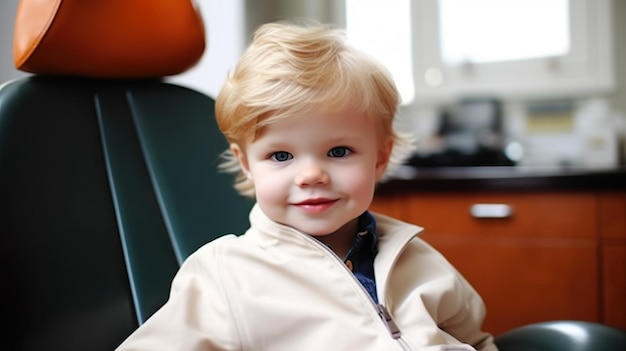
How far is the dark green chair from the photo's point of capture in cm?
87

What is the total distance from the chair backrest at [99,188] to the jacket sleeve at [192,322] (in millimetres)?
144

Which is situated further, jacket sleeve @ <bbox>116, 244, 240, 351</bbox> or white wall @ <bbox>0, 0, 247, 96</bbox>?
white wall @ <bbox>0, 0, 247, 96</bbox>

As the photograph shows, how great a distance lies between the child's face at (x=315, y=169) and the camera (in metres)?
0.77

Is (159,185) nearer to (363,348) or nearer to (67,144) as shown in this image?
(67,144)

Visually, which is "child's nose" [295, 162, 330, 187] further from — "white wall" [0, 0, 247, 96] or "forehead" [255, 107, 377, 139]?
"white wall" [0, 0, 247, 96]

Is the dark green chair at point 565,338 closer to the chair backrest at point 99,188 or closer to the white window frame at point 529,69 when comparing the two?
the chair backrest at point 99,188

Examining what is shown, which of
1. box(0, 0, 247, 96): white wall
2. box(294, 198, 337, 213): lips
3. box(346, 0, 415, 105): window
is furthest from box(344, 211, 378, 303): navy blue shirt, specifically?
box(346, 0, 415, 105): window

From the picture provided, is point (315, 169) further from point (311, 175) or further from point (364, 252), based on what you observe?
point (364, 252)

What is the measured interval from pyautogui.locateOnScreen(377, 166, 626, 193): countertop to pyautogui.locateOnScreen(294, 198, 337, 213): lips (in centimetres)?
110

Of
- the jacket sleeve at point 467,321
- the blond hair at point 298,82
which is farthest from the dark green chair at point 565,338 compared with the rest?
the blond hair at point 298,82

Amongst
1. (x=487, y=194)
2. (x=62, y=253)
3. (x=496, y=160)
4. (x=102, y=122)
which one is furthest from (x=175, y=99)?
(x=496, y=160)

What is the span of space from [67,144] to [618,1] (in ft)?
6.95

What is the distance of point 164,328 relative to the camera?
729mm

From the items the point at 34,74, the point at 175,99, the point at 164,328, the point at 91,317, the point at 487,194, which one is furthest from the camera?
the point at 487,194
